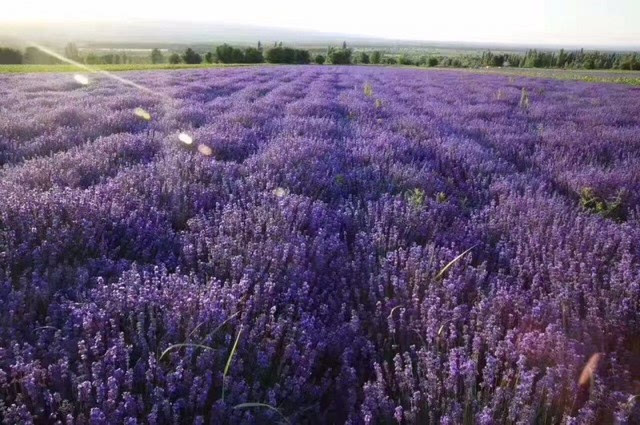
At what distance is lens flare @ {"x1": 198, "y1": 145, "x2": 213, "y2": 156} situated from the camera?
448 cm

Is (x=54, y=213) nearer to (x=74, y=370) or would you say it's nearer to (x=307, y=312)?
(x=74, y=370)

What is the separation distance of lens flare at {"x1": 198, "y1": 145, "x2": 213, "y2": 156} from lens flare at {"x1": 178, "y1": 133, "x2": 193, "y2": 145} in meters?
0.17

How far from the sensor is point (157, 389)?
137cm

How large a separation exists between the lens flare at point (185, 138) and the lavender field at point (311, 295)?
71 centimetres

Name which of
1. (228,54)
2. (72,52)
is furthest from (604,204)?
(72,52)

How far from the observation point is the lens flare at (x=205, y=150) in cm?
448

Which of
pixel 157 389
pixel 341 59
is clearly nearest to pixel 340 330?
pixel 157 389

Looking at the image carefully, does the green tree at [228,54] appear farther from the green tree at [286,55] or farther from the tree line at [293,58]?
the green tree at [286,55]

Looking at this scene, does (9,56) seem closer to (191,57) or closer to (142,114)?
(191,57)

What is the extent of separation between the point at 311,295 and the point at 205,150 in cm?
284

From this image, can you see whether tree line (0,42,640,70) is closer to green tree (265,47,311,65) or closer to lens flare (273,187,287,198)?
green tree (265,47,311,65)

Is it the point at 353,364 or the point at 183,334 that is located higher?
the point at 183,334

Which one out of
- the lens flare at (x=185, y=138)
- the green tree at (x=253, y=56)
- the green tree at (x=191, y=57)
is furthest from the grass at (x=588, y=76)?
the green tree at (x=191, y=57)

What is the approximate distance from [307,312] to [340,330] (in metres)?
0.14
